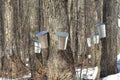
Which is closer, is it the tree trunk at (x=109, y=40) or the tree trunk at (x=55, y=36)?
the tree trunk at (x=55, y=36)

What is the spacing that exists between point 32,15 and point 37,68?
5.80 meters

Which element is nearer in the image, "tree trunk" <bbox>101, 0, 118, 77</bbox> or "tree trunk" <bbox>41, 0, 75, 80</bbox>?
"tree trunk" <bbox>41, 0, 75, 80</bbox>

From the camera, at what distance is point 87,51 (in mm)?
9781

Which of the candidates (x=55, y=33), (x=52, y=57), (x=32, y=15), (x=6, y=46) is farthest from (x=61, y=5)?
(x=32, y=15)

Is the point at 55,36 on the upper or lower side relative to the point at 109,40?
upper

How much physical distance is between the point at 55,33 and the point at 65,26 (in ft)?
0.67

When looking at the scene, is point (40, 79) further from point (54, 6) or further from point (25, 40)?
point (25, 40)

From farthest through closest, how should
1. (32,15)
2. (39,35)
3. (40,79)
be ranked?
(32,15) → (40,79) → (39,35)

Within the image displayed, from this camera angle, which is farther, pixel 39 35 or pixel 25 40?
pixel 25 40

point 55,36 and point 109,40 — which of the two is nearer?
point 55,36

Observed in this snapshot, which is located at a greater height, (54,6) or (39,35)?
(54,6)

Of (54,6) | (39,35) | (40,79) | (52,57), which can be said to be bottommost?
(40,79)

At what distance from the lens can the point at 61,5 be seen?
16.5 feet

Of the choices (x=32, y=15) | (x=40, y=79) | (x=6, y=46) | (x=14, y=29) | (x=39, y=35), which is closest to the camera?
(x=39, y=35)
